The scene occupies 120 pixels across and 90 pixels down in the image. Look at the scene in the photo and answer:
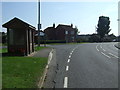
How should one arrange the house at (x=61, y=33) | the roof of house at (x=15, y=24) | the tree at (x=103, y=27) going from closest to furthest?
the roof of house at (x=15, y=24) < the house at (x=61, y=33) < the tree at (x=103, y=27)

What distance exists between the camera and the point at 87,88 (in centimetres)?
778

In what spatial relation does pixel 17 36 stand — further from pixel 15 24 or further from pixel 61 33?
pixel 61 33

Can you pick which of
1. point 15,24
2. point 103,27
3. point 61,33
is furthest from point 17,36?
point 103,27

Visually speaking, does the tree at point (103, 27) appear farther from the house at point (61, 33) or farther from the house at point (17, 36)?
the house at point (17, 36)

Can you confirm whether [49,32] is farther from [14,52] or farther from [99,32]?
[14,52]

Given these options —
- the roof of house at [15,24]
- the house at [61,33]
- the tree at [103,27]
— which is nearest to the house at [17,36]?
the roof of house at [15,24]

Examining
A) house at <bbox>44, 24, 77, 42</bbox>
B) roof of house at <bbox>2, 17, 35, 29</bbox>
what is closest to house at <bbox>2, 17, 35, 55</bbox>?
roof of house at <bbox>2, 17, 35, 29</bbox>

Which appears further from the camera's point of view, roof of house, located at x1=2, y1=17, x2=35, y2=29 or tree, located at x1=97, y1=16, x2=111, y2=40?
tree, located at x1=97, y1=16, x2=111, y2=40

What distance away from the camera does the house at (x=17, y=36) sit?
67.5ft

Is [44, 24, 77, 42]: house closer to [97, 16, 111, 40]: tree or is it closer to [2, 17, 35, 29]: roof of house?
[97, 16, 111, 40]: tree

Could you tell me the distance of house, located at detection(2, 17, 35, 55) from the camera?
67.5 ft

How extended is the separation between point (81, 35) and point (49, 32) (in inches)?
1663

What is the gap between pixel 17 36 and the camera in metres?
20.8

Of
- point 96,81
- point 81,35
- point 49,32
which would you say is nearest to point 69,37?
point 49,32
